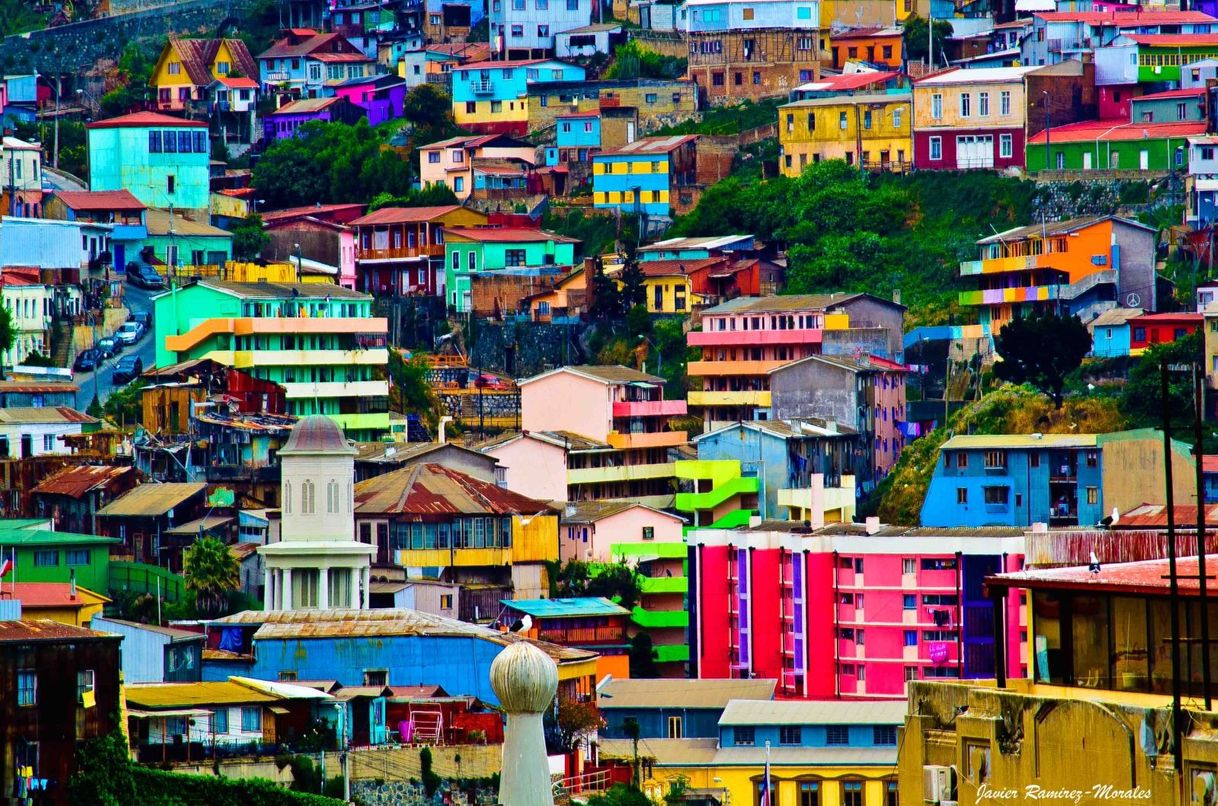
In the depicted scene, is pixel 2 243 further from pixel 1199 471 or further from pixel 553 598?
pixel 1199 471

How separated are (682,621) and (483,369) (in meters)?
23.0

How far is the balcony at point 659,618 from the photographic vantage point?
81250 millimetres

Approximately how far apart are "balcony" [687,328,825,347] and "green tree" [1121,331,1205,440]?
1315cm

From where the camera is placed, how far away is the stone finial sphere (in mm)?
17516

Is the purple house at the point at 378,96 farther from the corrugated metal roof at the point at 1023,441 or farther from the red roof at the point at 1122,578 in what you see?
the red roof at the point at 1122,578

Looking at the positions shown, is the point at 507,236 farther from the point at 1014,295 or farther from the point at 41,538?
the point at 41,538

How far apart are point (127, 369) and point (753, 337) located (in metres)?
20.2

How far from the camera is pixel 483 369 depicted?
338 ft

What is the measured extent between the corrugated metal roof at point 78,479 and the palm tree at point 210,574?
29.0 feet

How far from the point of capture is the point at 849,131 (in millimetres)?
108688

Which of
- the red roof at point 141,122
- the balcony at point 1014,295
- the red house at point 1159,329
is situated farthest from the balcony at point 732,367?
the red roof at point 141,122

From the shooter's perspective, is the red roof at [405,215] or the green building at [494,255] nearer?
the green building at [494,255]

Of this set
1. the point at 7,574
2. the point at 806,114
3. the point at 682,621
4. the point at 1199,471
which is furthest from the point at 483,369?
the point at 1199,471

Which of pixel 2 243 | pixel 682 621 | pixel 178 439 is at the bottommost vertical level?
pixel 682 621
